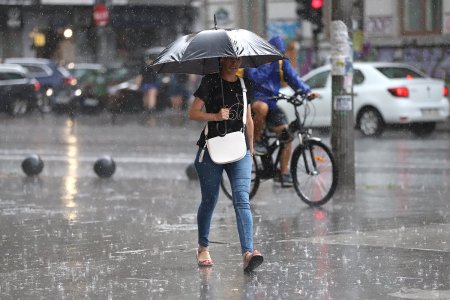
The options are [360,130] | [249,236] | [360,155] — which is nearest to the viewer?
[249,236]

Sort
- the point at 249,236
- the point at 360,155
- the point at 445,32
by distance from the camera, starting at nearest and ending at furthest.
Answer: the point at 249,236, the point at 360,155, the point at 445,32

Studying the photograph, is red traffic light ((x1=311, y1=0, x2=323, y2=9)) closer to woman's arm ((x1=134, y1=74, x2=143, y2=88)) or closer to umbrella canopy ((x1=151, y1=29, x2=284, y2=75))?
woman's arm ((x1=134, y1=74, x2=143, y2=88))

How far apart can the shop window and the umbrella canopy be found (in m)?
25.5

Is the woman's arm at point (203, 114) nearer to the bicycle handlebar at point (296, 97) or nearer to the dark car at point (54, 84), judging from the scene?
the bicycle handlebar at point (296, 97)

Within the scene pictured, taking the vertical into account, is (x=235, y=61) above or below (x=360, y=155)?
above

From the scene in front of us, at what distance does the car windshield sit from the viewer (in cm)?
2425

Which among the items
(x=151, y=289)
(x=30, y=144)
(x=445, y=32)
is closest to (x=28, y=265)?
(x=151, y=289)

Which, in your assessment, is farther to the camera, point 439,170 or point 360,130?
point 360,130

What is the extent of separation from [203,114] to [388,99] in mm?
15766

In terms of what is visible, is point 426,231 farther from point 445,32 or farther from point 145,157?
point 445,32

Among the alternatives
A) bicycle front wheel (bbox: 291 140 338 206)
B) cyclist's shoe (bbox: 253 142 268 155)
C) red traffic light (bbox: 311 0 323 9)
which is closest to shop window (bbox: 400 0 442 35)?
red traffic light (bbox: 311 0 323 9)

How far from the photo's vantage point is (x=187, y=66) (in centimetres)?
877

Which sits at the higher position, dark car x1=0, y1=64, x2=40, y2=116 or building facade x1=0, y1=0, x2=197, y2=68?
building facade x1=0, y1=0, x2=197, y2=68

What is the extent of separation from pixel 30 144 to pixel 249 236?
15096 mm
